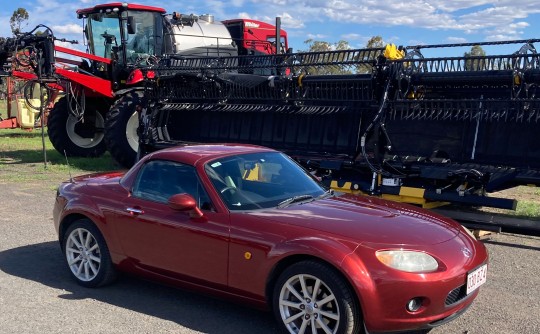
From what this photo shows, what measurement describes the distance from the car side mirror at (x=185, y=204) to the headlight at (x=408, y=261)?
147 cm

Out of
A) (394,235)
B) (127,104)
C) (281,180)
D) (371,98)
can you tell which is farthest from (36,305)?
(127,104)

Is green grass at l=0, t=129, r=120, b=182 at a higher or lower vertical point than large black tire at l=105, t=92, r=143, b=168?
lower

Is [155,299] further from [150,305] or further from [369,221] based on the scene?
Result: [369,221]

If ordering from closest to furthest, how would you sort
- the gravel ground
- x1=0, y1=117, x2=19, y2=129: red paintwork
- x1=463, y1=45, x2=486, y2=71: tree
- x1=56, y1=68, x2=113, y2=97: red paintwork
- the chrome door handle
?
1. the gravel ground
2. the chrome door handle
3. x1=463, y1=45, x2=486, y2=71: tree
4. x1=56, y1=68, x2=113, y2=97: red paintwork
5. x1=0, y1=117, x2=19, y2=129: red paintwork

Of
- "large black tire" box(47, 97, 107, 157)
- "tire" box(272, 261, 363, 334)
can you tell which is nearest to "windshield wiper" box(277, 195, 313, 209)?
"tire" box(272, 261, 363, 334)

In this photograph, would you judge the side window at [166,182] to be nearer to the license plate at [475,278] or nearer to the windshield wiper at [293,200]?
the windshield wiper at [293,200]

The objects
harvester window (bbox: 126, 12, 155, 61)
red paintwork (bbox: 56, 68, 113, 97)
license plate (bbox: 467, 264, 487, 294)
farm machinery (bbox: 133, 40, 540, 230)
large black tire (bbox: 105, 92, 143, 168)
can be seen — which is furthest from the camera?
harvester window (bbox: 126, 12, 155, 61)

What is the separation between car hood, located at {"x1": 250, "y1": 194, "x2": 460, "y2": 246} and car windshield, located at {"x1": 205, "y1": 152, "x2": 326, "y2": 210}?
18cm

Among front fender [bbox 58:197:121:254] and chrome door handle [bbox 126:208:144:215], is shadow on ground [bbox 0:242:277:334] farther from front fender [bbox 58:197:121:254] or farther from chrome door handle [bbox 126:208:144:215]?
chrome door handle [bbox 126:208:144:215]

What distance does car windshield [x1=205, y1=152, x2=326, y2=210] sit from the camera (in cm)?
476

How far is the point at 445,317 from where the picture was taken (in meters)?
4.04

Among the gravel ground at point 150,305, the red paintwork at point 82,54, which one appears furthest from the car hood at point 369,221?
the red paintwork at point 82,54

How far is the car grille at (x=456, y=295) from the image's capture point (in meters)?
4.03

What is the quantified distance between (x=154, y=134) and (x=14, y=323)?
23.5 feet
